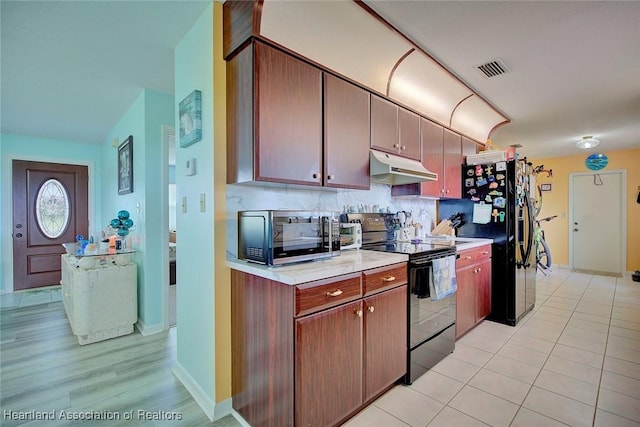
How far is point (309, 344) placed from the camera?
147cm

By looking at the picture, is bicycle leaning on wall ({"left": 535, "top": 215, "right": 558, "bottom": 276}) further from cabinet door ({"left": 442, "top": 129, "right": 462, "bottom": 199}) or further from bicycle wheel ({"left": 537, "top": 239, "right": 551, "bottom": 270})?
cabinet door ({"left": 442, "top": 129, "right": 462, "bottom": 199})

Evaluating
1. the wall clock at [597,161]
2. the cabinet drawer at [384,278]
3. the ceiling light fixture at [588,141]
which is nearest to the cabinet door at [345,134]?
the cabinet drawer at [384,278]

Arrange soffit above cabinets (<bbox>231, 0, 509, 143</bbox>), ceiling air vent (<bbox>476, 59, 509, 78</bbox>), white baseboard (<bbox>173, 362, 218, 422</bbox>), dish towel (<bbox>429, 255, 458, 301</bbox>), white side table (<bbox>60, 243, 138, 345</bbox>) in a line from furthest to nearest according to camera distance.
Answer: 1. white side table (<bbox>60, 243, 138, 345</bbox>)
2. ceiling air vent (<bbox>476, 59, 509, 78</bbox>)
3. dish towel (<bbox>429, 255, 458, 301</bbox>)
4. white baseboard (<bbox>173, 362, 218, 422</bbox>)
5. soffit above cabinets (<bbox>231, 0, 509, 143</bbox>)

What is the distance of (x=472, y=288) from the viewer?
2.98 metres

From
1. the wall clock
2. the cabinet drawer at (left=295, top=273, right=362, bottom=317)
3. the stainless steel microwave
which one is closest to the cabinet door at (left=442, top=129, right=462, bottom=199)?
the stainless steel microwave

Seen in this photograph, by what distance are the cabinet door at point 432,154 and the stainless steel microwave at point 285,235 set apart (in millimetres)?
1529

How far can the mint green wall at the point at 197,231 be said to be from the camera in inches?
73.5

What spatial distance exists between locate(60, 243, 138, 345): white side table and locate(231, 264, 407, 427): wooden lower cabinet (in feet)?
6.36

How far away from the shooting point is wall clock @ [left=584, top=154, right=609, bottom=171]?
567cm

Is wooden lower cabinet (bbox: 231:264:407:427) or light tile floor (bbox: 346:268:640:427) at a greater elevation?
wooden lower cabinet (bbox: 231:264:407:427)

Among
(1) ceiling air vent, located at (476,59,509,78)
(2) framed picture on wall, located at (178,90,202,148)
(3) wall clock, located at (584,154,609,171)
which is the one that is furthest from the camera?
(3) wall clock, located at (584,154,609,171)

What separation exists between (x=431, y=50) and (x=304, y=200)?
1.56 m

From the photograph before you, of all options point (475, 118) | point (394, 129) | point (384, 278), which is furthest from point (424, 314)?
point (475, 118)

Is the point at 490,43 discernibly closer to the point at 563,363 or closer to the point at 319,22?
the point at 319,22
